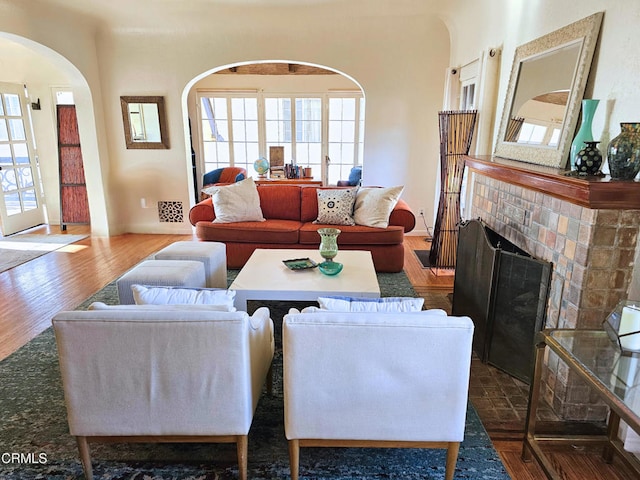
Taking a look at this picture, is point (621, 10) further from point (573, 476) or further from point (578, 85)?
point (573, 476)

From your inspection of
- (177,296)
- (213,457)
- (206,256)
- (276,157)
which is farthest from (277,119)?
(213,457)

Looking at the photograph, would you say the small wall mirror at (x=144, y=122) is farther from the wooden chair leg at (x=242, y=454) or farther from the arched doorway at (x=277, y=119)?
the wooden chair leg at (x=242, y=454)

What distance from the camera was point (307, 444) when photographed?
163cm

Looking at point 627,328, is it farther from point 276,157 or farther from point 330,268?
point 276,157

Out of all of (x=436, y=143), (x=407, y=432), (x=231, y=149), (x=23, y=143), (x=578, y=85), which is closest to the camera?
(x=407, y=432)

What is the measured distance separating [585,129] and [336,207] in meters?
2.55

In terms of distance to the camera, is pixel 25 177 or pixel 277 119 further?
pixel 277 119

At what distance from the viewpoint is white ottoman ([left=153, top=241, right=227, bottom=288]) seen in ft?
10.4

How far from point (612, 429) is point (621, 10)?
191 centimetres

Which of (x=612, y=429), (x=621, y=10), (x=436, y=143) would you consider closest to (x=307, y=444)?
(x=612, y=429)

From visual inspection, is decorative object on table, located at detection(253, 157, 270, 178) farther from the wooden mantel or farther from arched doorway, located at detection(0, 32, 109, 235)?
the wooden mantel

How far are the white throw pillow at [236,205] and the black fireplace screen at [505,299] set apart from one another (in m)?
2.28

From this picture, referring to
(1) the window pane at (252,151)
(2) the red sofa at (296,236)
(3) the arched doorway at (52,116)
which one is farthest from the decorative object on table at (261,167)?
(2) the red sofa at (296,236)

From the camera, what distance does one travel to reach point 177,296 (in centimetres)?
181
